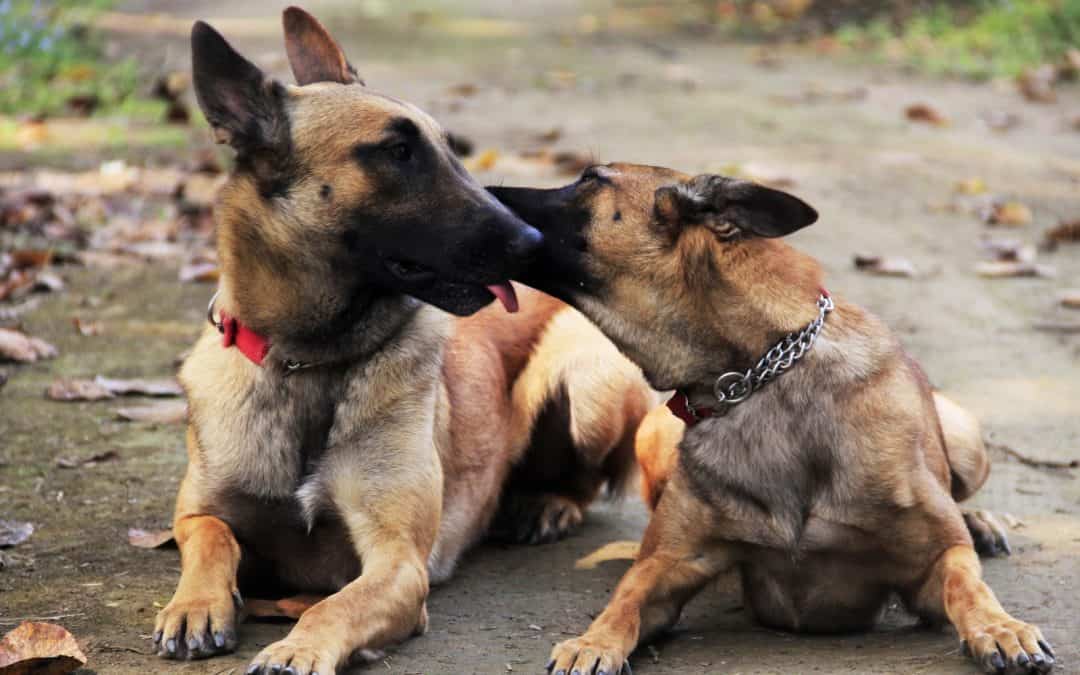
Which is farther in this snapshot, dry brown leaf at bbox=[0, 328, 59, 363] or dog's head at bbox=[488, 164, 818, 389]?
dry brown leaf at bbox=[0, 328, 59, 363]

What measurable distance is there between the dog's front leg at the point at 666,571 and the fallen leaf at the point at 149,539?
Result: 1.51 meters

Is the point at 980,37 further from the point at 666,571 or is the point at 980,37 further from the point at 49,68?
the point at 666,571

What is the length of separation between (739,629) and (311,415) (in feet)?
4.56

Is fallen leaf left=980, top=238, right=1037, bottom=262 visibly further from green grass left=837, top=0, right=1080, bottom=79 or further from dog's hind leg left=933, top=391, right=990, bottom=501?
green grass left=837, top=0, right=1080, bottom=79

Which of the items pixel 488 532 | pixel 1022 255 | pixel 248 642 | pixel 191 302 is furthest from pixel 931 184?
pixel 248 642

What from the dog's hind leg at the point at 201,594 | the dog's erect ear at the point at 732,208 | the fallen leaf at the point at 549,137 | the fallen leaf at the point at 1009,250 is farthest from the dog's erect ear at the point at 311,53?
the fallen leaf at the point at 549,137

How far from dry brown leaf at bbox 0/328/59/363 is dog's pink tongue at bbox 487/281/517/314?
9.82ft

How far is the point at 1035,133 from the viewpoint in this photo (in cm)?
1145

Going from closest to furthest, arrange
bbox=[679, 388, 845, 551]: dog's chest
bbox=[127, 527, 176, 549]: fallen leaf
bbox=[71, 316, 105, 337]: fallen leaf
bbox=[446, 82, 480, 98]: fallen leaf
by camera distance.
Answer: bbox=[679, 388, 845, 551]: dog's chest → bbox=[127, 527, 176, 549]: fallen leaf → bbox=[71, 316, 105, 337]: fallen leaf → bbox=[446, 82, 480, 98]: fallen leaf

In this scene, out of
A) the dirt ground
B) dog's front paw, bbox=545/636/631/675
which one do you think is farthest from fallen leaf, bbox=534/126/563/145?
dog's front paw, bbox=545/636/631/675

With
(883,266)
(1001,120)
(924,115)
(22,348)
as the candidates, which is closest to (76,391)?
(22,348)

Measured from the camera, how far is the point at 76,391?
604cm

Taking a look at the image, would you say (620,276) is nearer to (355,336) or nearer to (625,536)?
(355,336)

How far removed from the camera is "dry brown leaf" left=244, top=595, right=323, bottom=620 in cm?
419
